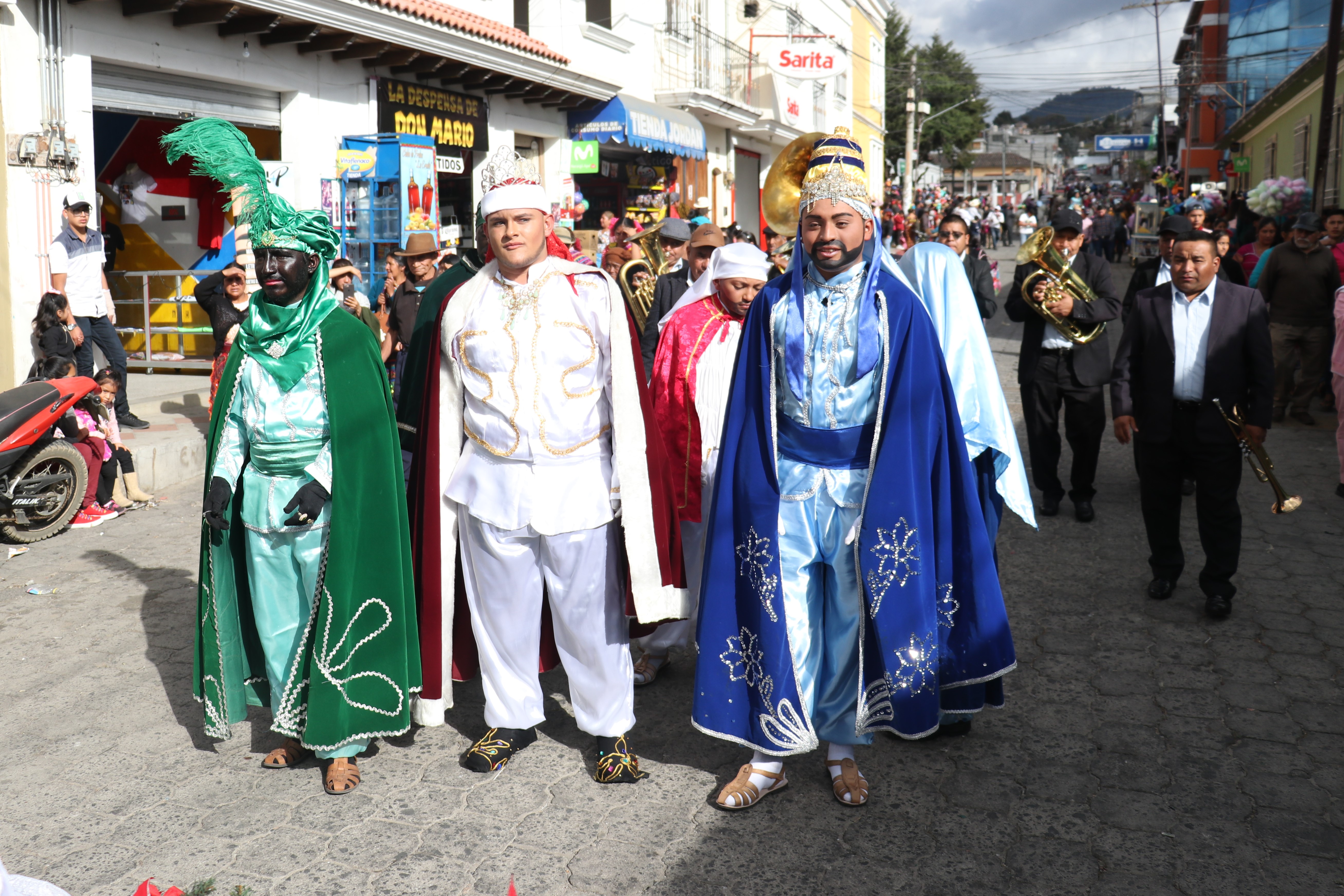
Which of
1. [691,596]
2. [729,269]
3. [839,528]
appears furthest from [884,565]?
[729,269]

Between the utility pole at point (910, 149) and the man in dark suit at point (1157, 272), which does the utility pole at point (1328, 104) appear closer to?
the man in dark suit at point (1157, 272)

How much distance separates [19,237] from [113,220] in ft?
15.7

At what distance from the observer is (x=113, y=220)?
13.0m

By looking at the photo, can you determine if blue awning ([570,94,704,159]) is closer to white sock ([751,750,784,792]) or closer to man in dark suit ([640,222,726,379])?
man in dark suit ([640,222,726,379])

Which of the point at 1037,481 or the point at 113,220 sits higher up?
the point at 113,220

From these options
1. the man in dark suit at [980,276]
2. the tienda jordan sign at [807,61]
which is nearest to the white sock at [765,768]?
the man in dark suit at [980,276]

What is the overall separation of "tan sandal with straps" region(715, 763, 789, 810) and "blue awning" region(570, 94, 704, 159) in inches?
572

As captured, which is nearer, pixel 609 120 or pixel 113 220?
pixel 113 220

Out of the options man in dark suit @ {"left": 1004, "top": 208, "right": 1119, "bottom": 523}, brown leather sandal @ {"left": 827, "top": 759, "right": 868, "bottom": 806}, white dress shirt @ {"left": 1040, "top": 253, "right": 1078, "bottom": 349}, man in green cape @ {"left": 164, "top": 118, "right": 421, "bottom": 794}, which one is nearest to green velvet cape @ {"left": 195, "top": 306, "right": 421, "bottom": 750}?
man in green cape @ {"left": 164, "top": 118, "right": 421, "bottom": 794}

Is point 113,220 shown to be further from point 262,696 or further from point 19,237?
point 262,696

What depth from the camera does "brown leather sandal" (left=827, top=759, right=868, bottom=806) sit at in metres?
3.55

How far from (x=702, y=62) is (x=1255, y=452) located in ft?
59.4

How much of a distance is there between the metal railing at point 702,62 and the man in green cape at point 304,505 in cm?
1720

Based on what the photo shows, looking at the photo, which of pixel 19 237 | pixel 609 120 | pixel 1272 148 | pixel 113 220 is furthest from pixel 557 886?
pixel 1272 148
